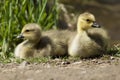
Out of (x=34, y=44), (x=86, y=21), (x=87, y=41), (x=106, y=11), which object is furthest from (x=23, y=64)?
(x=106, y=11)

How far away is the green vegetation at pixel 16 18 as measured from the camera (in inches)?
306

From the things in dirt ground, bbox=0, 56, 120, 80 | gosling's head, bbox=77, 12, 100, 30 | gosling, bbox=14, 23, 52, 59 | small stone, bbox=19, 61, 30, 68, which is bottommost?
dirt ground, bbox=0, 56, 120, 80

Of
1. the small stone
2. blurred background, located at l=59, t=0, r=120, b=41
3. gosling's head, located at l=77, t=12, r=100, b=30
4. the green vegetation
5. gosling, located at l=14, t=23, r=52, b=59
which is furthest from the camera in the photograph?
blurred background, located at l=59, t=0, r=120, b=41

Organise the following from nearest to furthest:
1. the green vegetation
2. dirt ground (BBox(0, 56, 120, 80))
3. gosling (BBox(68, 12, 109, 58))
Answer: dirt ground (BBox(0, 56, 120, 80)) < gosling (BBox(68, 12, 109, 58)) < the green vegetation

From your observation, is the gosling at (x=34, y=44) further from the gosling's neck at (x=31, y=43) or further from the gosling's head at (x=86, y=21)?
the gosling's head at (x=86, y=21)

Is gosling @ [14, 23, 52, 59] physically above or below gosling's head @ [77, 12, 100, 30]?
below

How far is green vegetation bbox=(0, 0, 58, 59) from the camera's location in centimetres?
777

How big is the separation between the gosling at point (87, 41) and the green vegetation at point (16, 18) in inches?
40.3

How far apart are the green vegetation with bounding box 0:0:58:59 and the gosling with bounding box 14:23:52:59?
1.09ft

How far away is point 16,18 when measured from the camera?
802 cm

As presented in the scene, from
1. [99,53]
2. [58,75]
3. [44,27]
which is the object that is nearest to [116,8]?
[44,27]

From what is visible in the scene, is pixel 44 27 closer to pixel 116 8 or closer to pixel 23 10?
pixel 23 10

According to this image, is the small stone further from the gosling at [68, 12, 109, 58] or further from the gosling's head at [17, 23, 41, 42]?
the gosling at [68, 12, 109, 58]

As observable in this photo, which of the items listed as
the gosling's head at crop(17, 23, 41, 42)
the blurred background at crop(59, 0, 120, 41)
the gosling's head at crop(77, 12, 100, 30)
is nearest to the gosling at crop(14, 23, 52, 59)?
the gosling's head at crop(17, 23, 41, 42)
